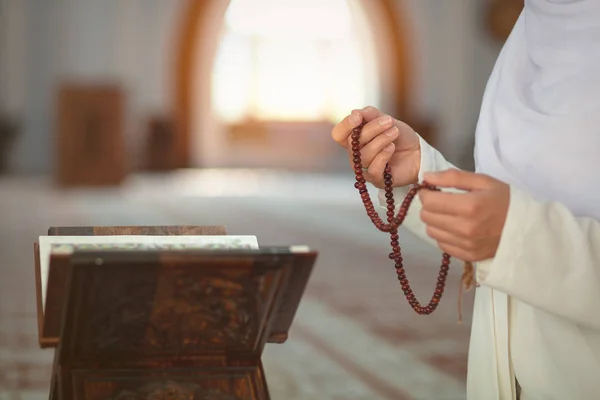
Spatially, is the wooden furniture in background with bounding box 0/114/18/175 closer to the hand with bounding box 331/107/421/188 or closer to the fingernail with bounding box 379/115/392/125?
the hand with bounding box 331/107/421/188

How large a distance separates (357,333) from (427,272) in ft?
6.08

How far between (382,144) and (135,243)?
1.59 feet

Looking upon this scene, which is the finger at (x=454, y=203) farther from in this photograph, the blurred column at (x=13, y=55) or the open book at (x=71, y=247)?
the blurred column at (x=13, y=55)

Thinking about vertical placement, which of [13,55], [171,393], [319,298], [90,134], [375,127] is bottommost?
[90,134]

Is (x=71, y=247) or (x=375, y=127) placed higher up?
(x=375, y=127)

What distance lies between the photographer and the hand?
1545 millimetres

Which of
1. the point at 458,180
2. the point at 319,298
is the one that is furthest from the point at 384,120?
the point at 319,298

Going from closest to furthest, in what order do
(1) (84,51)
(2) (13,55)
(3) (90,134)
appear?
(3) (90,134), (2) (13,55), (1) (84,51)

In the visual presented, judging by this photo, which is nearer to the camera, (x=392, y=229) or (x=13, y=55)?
(x=392, y=229)

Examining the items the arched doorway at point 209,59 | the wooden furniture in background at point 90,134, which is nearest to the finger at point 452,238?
the wooden furniture in background at point 90,134

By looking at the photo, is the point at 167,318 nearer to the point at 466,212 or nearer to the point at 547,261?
the point at 466,212

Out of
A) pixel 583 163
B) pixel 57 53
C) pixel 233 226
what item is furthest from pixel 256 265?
pixel 57 53

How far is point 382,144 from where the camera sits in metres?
1.56

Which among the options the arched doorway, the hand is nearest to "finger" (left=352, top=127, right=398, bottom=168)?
the hand
